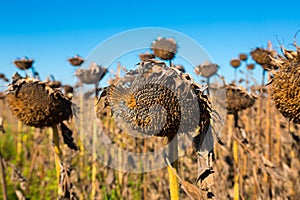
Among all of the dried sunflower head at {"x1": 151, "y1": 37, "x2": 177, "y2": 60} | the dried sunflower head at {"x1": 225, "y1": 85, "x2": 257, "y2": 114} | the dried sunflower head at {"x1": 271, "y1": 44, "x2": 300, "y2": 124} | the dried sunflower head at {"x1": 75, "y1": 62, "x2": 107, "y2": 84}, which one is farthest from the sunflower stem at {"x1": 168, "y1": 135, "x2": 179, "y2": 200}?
the dried sunflower head at {"x1": 75, "y1": 62, "x2": 107, "y2": 84}

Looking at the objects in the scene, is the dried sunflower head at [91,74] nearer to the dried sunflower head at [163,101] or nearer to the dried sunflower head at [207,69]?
the dried sunflower head at [207,69]

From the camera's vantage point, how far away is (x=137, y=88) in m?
1.90

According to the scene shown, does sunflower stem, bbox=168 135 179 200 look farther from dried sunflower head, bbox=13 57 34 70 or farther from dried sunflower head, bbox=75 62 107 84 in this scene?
dried sunflower head, bbox=13 57 34 70

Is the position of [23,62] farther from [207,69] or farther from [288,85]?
[288,85]

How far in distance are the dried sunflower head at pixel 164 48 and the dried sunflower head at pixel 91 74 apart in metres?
0.76

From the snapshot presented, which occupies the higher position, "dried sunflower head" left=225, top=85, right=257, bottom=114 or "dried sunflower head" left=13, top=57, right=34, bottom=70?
"dried sunflower head" left=13, top=57, right=34, bottom=70

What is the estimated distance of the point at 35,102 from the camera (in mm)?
2855

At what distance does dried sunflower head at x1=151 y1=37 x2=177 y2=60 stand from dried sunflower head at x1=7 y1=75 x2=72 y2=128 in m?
1.48

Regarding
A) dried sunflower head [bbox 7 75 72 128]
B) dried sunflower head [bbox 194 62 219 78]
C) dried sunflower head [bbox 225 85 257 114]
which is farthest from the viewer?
dried sunflower head [bbox 194 62 219 78]

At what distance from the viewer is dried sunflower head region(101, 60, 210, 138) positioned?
1.85 m

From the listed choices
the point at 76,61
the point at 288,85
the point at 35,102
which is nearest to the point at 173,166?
the point at 288,85

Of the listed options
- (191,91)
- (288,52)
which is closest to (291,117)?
(288,52)

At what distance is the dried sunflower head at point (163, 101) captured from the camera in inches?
72.9

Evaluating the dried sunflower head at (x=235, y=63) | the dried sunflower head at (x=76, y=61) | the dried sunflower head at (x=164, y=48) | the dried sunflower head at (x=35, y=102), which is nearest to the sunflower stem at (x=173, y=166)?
the dried sunflower head at (x=35, y=102)
